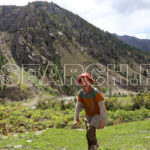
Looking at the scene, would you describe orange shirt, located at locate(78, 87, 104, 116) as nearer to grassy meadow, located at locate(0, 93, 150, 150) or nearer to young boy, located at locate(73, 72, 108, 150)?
young boy, located at locate(73, 72, 108, 150)

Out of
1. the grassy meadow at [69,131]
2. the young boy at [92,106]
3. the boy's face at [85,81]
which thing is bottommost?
the grassy meadow at [69,131]

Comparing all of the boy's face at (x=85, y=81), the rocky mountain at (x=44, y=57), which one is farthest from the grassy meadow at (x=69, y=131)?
the rocky mountain at (x=44, y=57)

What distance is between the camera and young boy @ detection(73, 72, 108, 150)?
5.19 m

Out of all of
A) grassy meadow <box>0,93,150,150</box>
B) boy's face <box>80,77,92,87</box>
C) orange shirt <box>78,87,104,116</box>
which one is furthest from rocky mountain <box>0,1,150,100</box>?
boy's face <box>80,77,92,87</box>

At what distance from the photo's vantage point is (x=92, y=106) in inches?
212

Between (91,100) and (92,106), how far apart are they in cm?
21

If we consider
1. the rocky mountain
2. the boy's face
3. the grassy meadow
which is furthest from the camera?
the rocky mountain

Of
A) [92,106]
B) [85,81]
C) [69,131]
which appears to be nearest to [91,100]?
[92,106]

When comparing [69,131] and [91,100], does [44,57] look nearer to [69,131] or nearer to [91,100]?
[69,131]

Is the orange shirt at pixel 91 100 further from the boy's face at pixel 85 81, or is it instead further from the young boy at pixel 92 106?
the boy's face at pixel 85 81

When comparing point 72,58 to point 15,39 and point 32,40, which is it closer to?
point 32,40

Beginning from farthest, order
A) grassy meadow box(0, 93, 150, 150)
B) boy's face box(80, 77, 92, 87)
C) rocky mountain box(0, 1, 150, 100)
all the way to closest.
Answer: rocky mountain box(0, 1, 150, 100), grassy meadow box(0, 93, 150, 150), boy's face box(80, 77, 92, 87)

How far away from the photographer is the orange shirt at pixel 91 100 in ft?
17.2

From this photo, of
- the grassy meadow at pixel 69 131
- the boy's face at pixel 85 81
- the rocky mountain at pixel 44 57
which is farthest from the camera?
the rocky mountain at pixel 44 57
